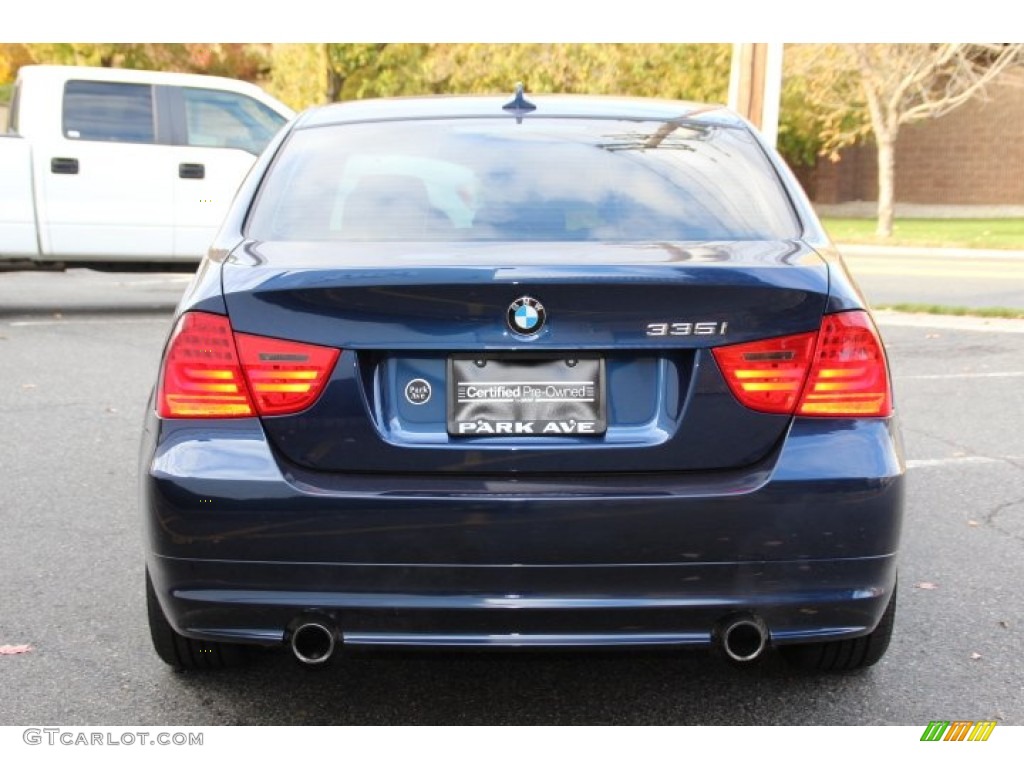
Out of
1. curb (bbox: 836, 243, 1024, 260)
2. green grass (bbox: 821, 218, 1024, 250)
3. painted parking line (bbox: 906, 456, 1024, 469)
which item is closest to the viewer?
painted parking line (bbox: 906, 456, 1024, 469)

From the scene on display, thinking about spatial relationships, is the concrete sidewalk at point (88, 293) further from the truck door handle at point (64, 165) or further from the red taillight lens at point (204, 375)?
the red taillight lens at point (204, 375)

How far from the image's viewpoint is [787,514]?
2902mm

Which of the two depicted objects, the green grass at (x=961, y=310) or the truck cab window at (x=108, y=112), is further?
the green grass at (x=961, y=310)

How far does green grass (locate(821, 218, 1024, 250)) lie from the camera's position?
25.0m

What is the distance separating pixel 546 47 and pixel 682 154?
3112 centimetres

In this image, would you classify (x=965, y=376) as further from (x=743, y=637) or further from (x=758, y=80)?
(x=743, y=637)

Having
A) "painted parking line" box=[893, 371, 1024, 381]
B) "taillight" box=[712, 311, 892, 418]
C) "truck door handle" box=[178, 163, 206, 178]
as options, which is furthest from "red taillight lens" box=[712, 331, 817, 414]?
"truck door handle" box=[178, 163, 206, 178]

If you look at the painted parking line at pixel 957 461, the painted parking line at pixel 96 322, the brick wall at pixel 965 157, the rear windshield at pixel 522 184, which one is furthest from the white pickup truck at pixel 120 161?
the brick wall at pixel 965 157

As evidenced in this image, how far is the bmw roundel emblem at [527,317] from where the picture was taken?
9.43ft

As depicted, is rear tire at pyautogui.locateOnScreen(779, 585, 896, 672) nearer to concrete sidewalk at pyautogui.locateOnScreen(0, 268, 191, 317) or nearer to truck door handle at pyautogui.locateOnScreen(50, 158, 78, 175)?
truck door handle at pyautogui.locateOnScreen(50, 158, 78, 175)

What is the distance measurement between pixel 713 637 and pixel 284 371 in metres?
1.10

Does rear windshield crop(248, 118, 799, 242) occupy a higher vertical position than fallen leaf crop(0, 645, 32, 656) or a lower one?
higher

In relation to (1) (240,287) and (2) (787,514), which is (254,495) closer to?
(1) (240,287)

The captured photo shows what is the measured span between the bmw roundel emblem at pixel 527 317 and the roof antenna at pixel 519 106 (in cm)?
115
